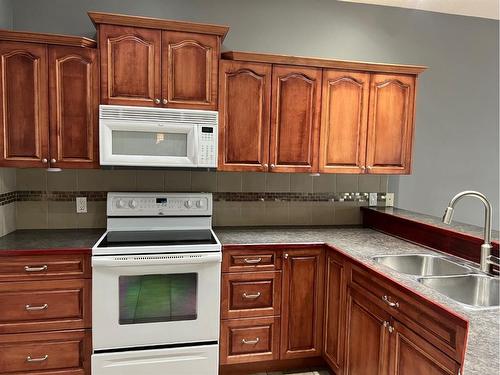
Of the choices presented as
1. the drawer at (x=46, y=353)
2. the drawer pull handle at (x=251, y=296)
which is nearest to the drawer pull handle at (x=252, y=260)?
the drawer pull handle at (x=251, y=296)

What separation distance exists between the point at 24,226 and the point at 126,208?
0.79m

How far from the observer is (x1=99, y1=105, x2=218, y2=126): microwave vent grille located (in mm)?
2264

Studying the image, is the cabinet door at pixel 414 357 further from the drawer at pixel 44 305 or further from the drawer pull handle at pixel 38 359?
the drawer pull handle at pixel 38 359

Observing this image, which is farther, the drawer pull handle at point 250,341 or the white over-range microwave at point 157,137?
the drawer pull handle at point 250,341

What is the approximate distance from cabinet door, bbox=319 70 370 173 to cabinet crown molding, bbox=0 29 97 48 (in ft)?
5.51

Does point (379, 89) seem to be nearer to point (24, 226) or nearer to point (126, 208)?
point (126, 208)

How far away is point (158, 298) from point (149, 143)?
99 centimetres

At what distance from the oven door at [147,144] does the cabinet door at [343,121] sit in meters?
0.98

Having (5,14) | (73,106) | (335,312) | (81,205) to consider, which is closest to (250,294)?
(335,312)

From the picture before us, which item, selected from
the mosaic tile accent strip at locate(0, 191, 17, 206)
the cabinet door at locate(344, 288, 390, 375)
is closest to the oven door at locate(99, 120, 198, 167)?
the mosaic tile accent strip at locate(0, 191, 17, 206)

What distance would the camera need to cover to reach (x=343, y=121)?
267 centimetres

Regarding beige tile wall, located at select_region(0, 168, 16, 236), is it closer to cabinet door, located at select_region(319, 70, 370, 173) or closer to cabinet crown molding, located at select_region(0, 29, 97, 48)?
cabinet crown molding, located at select_region(0, 29, 97, 48)

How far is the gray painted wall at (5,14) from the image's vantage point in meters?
2.32

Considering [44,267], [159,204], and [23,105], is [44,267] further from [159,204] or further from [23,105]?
[23,105]
